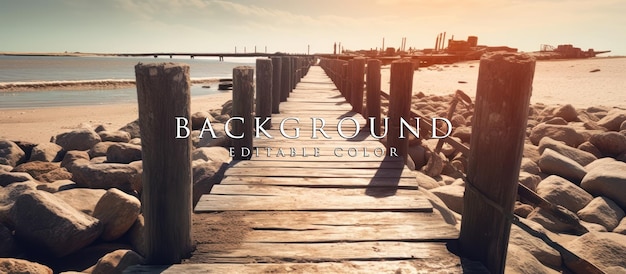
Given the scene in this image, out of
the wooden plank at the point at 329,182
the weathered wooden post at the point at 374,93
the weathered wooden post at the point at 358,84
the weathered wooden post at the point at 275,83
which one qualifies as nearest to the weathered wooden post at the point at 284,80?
the weathered wooden post at the point at 275,83

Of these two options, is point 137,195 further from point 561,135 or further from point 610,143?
point 610,143

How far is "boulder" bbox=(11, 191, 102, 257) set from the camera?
3.43 m

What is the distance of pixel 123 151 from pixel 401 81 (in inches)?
181

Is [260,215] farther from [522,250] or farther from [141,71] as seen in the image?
[522,250]

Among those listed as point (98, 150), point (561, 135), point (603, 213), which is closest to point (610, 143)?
point (561, 135)

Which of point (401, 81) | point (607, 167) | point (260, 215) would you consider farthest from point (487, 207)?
point (607, 167)

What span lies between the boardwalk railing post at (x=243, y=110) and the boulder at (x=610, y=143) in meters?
6.54

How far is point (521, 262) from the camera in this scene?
3.12 m

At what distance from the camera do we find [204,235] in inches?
104

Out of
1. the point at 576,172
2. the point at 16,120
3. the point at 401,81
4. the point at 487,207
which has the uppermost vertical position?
the point at 401,81

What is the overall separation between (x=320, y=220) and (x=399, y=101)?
84.2 inches

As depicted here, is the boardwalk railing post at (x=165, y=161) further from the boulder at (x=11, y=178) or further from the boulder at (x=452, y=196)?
the boulder at (x=11, y=178)

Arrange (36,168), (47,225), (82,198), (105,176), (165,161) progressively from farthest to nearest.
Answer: (36,168) < (105,176) < (82,198) < (47,225) < (165,161)

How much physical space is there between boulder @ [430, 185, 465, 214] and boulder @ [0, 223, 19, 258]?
14.4 ft
